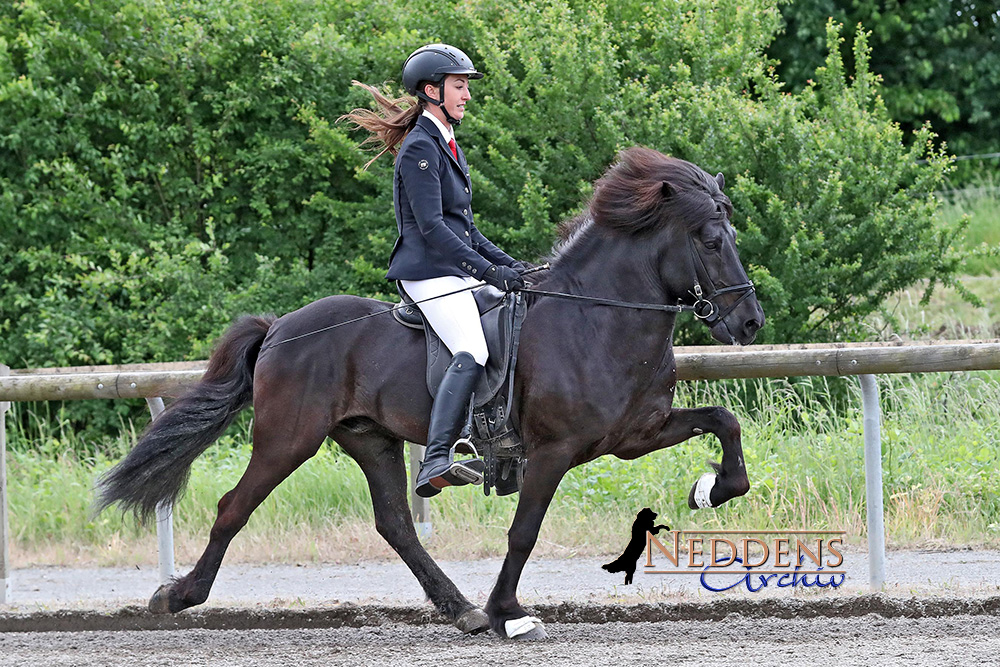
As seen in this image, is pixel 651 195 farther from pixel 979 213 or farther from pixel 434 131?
pixel 979 213

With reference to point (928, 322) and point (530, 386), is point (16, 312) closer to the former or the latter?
point (530, 386)

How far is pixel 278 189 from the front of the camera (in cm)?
1252

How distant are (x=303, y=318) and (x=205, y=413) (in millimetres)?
701

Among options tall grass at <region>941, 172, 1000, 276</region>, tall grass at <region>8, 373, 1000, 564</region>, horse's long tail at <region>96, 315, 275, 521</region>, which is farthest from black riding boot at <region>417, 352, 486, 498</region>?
tall grass at <region>941, 172, 1000, 276</region>

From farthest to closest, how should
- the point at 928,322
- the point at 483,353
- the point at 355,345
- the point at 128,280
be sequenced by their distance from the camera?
the point at 928,322
the point at 128,280
the point at 355,345
the point at 483,353

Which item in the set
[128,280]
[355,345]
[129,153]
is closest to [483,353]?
[355,345]

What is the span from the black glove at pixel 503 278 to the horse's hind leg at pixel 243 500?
115 centimetres

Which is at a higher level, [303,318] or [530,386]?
[303,318]

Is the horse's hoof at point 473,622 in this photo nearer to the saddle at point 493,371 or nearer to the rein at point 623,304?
the saddle at point 493,371

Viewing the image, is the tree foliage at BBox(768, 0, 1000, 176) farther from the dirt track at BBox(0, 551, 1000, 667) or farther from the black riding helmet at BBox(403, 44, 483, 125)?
the black riding helmet at BBox(403, 44, 483, 125)

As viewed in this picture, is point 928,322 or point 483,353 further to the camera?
point 928,322

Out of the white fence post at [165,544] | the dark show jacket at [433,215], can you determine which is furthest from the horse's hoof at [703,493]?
the white fence post at [165,544]

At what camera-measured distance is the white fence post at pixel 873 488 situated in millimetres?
6027

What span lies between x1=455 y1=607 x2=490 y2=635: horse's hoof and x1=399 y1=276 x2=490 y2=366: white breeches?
1.23 m
